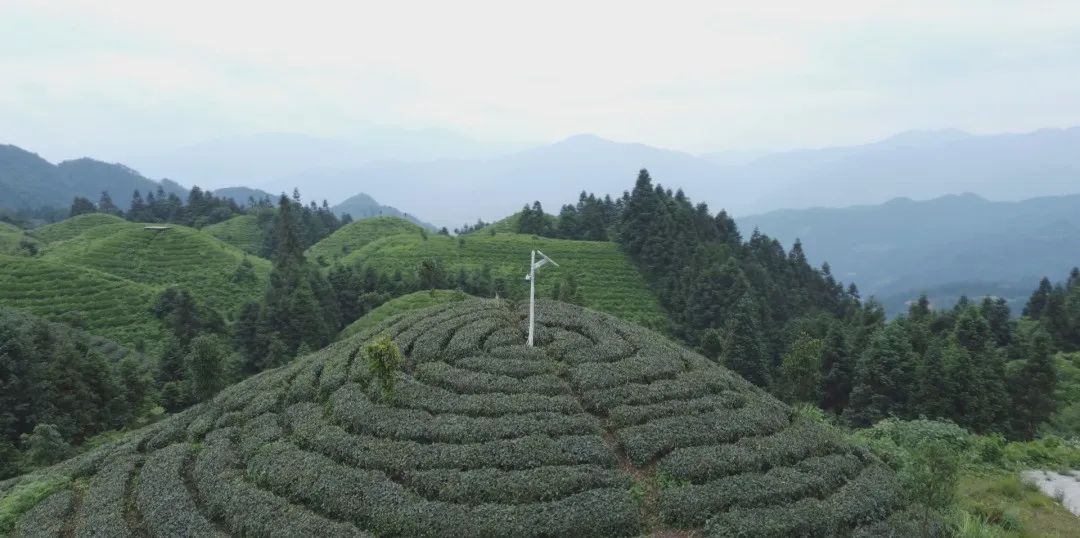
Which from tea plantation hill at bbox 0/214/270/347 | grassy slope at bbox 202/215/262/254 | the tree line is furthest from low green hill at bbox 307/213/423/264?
the tree line

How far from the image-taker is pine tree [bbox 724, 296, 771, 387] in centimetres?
4972

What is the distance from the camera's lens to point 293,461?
Answer: 65.1 feet

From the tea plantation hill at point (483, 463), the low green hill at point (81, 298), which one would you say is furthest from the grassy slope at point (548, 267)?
the tea plantation hill at point (483, 463)

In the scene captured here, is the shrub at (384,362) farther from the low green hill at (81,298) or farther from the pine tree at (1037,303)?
the pine tree at (1037,303)

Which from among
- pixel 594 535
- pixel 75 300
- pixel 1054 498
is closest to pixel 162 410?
pixel 75 300

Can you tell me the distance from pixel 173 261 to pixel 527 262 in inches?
1930

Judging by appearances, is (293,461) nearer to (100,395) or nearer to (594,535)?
(594,535)

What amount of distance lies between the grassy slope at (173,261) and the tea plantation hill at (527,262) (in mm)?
16183

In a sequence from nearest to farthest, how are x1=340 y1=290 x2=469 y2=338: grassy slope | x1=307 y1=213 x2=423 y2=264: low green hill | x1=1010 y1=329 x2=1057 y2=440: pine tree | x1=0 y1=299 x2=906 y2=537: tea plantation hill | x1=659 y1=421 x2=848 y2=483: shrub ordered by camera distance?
x1=0 y1=299 x2=906 y2=537: tea plantation hill < x1=659 y1=421 x2=848 y2=483: shrub < x1=1010 y1=329 x2=1057 y2=440: pine tree < x1=340 y1=290 x2=469 y2=338: grassy slope < x1=307 y1=213 x2=423 y2=264: low green hill

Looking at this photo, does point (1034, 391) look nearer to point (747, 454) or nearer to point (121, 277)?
point (747, 454)

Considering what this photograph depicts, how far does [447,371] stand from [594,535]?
449 inches

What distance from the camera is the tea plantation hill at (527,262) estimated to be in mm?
72312

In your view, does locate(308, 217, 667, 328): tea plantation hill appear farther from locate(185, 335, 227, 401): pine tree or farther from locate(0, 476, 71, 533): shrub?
locate(0, 476, 71, 533): shrub

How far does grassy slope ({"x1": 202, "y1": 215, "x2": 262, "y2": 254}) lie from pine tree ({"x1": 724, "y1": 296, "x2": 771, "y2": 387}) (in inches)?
3657
